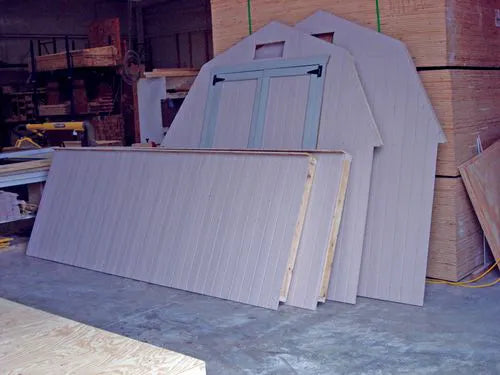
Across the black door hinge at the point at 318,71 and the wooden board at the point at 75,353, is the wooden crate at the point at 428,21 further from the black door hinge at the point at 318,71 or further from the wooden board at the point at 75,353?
the wooden board at the point at 75,353

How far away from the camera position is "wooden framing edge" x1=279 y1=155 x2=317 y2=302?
4.95m

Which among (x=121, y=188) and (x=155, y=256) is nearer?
(x=155, y=256)

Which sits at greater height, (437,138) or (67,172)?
(437,138)

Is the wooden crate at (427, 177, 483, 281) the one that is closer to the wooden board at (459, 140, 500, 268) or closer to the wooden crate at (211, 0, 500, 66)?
the wooden board at (459, 140, 500, 268)

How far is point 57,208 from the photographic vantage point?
23.4ft

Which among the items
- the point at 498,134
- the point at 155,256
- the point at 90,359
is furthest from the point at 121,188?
the point at 90,359

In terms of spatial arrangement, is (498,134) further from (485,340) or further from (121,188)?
(121,188)

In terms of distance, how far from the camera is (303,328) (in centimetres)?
455

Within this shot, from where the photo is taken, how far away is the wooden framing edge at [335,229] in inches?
197

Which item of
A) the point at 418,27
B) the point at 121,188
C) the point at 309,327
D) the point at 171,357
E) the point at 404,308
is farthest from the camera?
the point at 121,188

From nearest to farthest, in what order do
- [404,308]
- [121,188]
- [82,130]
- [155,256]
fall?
[404,308] < [155,256] < [121,188] < [82,130]

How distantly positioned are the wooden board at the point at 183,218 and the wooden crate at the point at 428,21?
1334 mm

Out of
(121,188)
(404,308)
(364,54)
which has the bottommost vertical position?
(404,308)

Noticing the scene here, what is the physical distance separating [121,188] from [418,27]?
303cm
